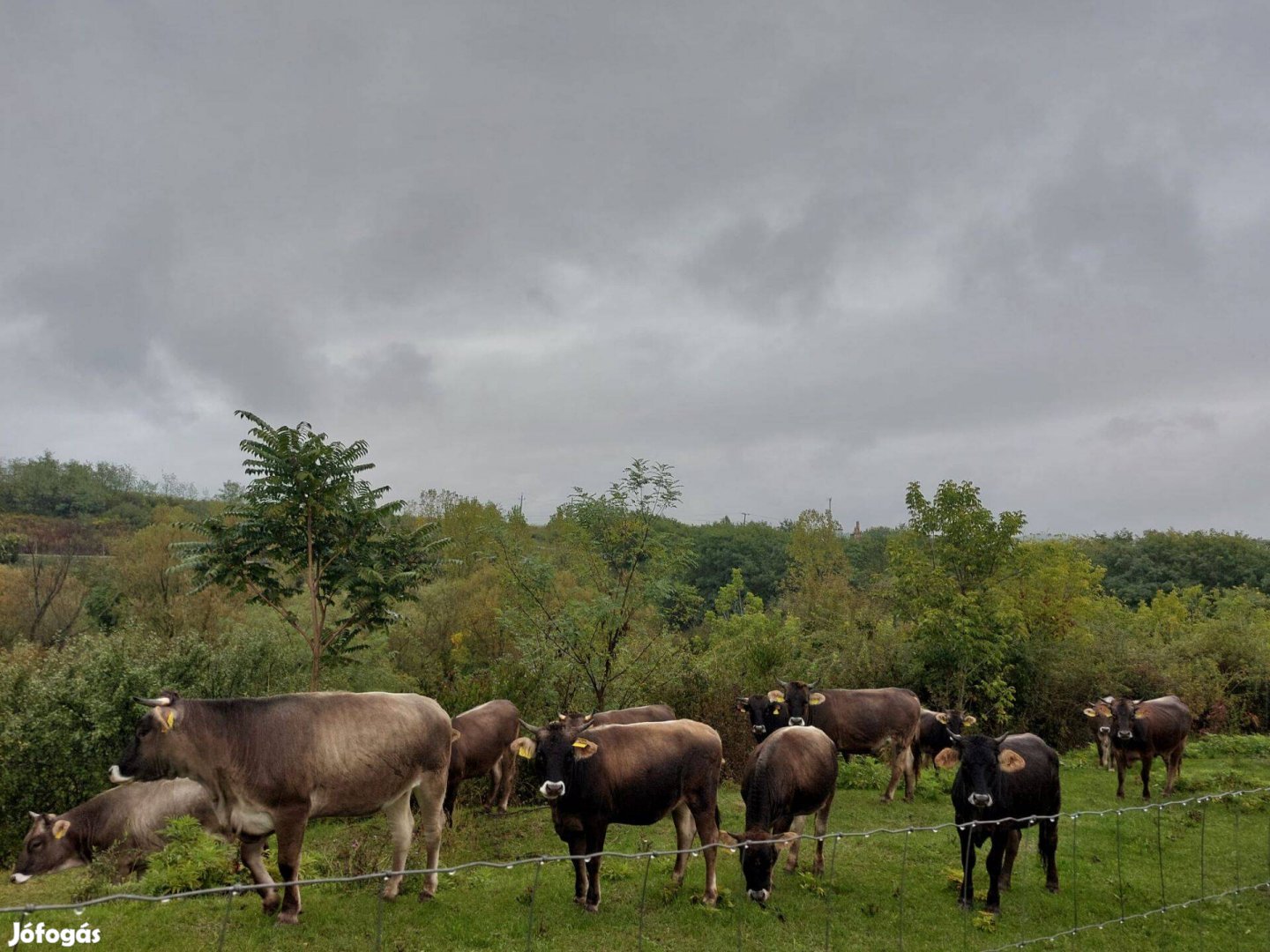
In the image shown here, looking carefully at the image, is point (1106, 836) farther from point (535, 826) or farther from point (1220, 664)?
point (1220, 664)

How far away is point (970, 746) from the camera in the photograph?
9.24 meters

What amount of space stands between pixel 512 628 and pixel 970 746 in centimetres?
941

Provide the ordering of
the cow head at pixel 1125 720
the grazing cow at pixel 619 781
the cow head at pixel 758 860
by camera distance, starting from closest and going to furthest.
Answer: the cow head at pixel 758 860 < the grazing cow at pixel 619 781 < the cow head at pixel 1125 720

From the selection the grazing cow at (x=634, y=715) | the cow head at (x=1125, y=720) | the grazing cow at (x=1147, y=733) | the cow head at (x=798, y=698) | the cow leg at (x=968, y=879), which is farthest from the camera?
the grazing cow at (x=1147, y=733)

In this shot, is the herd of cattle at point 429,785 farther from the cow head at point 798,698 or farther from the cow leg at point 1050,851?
the cow head at point 798,698

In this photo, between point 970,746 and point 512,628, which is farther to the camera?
point 512,628

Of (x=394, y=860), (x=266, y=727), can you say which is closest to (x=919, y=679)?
(x=394, y=860)

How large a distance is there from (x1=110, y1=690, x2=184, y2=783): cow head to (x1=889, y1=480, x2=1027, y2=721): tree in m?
18.3

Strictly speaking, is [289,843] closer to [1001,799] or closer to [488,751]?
[488,751]

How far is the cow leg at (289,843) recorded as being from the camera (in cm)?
767

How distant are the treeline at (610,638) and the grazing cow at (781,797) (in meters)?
5.12

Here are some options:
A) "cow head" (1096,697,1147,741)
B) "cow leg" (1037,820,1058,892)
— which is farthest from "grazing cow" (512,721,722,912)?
"cow head" (1096,697,1147,741)

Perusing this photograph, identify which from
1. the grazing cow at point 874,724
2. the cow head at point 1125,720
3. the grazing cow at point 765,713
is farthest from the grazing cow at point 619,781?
the cow head at point 1125,720

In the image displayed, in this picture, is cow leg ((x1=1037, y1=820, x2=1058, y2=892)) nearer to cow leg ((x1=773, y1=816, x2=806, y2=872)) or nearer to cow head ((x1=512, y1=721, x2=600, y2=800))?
cow leg ((x1=773, y1=816, x2=806, y2=872))
